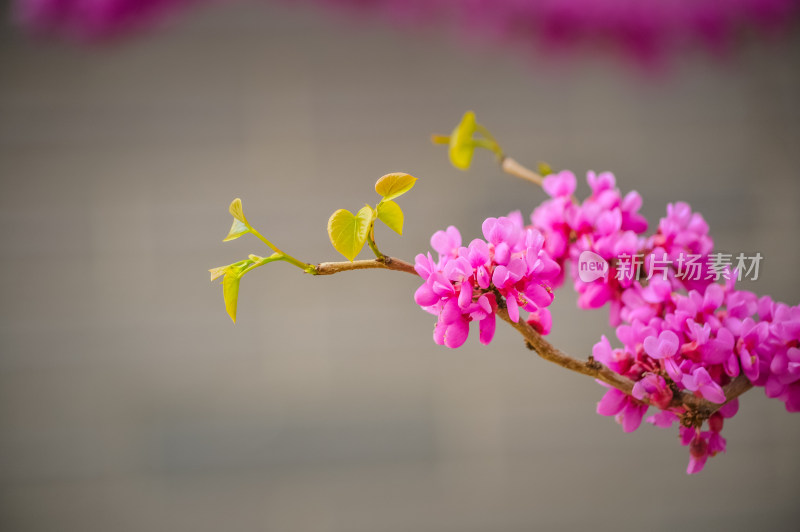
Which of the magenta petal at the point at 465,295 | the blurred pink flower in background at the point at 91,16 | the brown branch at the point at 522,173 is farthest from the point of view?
the blurred pink flower in background at the point at 91,16

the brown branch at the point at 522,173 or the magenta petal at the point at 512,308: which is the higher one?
the brown branch at the point at 522,173

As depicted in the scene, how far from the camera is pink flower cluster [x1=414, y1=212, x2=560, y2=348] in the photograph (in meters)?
0.25

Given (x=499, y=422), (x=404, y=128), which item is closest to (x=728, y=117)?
(x=404, y=128)

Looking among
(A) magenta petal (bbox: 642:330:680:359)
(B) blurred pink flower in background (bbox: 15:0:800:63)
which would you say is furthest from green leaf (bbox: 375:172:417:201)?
(B) blurred pink flower in background (bbox: 15:0:800:63)

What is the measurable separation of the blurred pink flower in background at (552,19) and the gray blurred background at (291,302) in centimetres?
4

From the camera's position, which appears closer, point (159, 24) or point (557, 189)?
point (557, 189)

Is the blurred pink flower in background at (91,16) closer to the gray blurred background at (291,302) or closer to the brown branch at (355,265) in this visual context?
the gray blurred background at (291,302)

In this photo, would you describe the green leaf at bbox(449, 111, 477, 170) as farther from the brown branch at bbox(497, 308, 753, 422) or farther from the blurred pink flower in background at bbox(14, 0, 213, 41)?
the blurred pink flower in background at bbox(14, 0, 213, 41)

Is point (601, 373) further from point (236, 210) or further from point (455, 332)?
point (236, 210)

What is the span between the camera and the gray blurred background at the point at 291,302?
1314 millimetres

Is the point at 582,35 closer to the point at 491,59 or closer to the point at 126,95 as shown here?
the point at 491,59

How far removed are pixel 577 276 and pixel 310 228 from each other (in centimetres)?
105

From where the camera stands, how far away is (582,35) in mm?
1332

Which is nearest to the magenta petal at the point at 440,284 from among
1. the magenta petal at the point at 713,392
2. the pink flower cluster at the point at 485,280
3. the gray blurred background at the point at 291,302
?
the pink flower cluster at the point at 485,280
